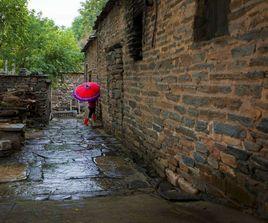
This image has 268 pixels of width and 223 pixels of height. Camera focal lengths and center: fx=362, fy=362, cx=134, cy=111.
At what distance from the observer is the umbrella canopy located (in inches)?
460

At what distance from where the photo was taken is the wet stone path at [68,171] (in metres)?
4.88

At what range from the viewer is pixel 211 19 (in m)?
4.08

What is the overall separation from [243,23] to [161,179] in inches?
110

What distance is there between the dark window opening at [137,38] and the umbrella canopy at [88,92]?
15.7 ft

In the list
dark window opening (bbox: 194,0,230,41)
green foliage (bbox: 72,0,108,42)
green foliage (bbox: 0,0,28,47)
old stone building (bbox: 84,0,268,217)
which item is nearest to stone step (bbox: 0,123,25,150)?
old stone building (bbox: 84,0,268,217)

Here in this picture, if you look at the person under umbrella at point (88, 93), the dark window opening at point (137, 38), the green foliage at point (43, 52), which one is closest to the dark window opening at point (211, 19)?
the dark window opening at point (137, 38)

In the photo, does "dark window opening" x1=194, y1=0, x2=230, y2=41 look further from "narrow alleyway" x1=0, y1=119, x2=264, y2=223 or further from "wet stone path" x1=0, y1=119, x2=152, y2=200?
"wet stone path" x1=0, y1=119, x2=152, y2=200

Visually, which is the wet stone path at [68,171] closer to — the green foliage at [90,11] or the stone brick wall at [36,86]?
the stone brick wall at [36,86]

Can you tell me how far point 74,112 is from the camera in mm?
19766

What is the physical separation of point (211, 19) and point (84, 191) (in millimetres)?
2747

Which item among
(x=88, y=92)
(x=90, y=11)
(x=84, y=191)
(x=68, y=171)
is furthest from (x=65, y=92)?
(x=84, y=191)

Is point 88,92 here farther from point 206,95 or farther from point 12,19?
point 206,95

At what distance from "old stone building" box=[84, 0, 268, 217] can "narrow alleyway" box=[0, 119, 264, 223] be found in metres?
0.37

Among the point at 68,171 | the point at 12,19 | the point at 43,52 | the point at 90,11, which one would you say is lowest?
the point at 68,171
